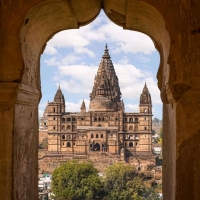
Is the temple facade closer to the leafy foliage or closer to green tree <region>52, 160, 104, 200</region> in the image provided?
the leafy foliage

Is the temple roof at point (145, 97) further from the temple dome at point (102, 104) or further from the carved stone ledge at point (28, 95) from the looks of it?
the carved stone ledge at point (28, 95)

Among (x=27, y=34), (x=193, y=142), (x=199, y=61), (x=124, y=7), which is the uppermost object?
(x=124, y=7)

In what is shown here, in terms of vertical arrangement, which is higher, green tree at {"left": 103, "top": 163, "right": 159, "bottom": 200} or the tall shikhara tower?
the tall shikhara tower

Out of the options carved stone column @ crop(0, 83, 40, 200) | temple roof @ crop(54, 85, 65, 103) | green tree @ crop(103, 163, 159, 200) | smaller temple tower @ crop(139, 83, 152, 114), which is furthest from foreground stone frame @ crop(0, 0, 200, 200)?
temple roof @ crop(54, 85, 65, 103)

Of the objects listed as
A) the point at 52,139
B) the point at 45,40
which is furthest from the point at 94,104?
the point at 45,40

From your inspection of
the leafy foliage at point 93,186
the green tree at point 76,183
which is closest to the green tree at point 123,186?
the leafy foliage at point 93,186

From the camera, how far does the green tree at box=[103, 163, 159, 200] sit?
22.7m

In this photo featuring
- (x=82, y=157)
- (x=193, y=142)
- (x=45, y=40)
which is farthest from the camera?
(x=82, y=157)

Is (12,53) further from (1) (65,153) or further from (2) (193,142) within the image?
(1) (65,153)

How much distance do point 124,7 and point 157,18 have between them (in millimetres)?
264

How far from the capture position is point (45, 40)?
7.38ft

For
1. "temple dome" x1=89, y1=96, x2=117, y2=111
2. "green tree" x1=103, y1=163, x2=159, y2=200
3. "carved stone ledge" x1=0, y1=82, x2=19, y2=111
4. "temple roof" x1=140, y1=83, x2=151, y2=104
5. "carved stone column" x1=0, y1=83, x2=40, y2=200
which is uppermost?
"temple roof" x1=140, y1=83, x2=151, y2=104

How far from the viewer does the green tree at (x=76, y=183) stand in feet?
73.5

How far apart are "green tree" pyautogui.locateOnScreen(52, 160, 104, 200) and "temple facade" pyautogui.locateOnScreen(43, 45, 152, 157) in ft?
39.5
